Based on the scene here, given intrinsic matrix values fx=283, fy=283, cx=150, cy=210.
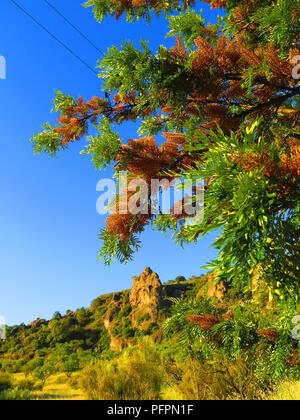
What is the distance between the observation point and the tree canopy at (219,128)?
136cm


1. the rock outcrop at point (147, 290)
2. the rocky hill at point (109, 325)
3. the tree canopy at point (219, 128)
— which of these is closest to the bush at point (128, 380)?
the tree canopy at point (219, 128)

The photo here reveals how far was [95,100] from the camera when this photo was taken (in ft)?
11.6

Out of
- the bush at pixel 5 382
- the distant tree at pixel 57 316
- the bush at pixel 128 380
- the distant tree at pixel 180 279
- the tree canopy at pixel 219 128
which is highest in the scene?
the distant tree at pixel 180 279

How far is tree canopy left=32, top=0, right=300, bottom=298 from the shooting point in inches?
53.6

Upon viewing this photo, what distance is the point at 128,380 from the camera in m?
10.2

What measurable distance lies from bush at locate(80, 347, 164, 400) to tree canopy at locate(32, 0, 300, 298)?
28.2 ft

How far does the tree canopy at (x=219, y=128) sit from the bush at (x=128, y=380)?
8609mm

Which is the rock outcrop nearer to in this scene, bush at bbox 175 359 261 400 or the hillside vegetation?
the hillside vegetation

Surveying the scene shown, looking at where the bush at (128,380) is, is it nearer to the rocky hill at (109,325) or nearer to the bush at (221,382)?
the bush at (221,382)

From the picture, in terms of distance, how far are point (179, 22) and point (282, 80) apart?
1648 mm

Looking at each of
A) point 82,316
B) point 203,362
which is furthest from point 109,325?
point 203,362

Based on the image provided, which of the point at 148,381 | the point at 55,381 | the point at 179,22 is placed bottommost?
the point at 55,381
